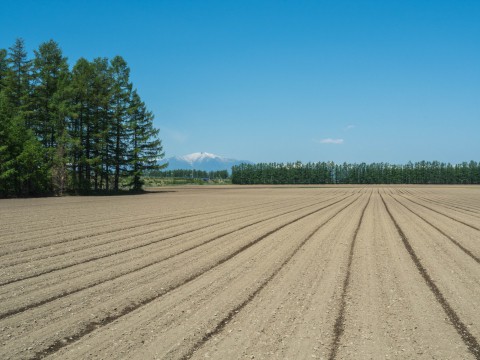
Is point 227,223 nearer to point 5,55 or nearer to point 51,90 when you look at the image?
point 51,90

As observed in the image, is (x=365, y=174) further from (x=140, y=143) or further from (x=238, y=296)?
(x=238, y=296)

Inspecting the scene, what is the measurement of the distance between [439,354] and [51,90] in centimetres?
4189

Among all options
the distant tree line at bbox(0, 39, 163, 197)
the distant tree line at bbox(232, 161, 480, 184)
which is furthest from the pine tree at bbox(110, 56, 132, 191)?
the distant tree line at bbox(232, 161, 480, 184)

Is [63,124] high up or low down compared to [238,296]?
up

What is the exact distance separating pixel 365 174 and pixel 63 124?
132m

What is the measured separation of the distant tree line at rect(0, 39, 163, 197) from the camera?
34125 millimetres

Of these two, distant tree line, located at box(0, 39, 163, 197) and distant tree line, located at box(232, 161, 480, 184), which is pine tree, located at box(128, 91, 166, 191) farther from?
distant tree line, located at box(232, 161, 480, 184)

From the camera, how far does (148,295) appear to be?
6.16 metres

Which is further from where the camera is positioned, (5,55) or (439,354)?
(5,55)

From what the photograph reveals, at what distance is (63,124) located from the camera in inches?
1475

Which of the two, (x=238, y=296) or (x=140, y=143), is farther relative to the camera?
(x=140, y=143)

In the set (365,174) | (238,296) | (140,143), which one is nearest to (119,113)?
(140,143)

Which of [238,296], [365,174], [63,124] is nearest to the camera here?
[238,296]

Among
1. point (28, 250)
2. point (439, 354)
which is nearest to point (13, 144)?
point (28, 250)
